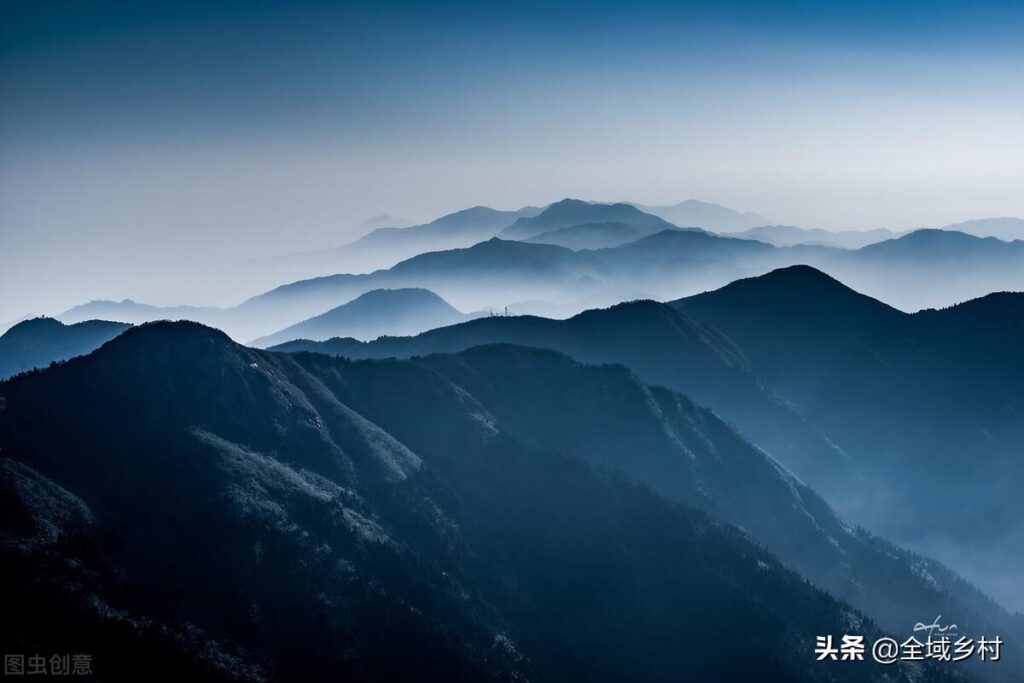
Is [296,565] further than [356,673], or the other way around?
[296,565]

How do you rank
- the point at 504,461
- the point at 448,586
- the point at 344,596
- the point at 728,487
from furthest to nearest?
1. the point at 728,487
2. the point at 504,461
3. the point at 448,586
4. the point at 344,596

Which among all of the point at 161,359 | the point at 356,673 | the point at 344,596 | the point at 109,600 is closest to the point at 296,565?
the point at 344,596

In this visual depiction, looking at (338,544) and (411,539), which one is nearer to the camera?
(338,544)

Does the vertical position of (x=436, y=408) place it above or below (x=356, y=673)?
above

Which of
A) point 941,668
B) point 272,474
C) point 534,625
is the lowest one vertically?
point 941,668

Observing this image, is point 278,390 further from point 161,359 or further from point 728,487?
point 728,487

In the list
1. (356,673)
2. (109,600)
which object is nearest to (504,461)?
(356,673)

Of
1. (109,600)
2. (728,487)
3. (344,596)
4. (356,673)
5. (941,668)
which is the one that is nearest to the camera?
(109,600)
